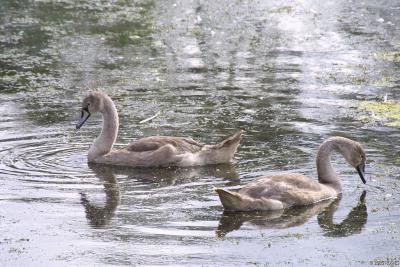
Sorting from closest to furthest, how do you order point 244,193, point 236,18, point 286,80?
point 244,193 < point 286,80 < point 236,18

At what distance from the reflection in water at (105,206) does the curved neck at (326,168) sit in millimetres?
2309

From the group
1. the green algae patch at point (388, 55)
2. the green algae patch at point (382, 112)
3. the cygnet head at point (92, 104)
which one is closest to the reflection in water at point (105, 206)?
the cygnet head at point (92, 104)

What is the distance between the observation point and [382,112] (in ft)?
48.0

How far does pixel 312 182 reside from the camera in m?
11.0

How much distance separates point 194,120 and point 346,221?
454 centimetres

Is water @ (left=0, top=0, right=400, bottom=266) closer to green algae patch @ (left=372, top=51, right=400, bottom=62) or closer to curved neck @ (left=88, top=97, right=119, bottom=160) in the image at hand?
green algae patch @ (left=372, top=51, right=400, bottom=62)

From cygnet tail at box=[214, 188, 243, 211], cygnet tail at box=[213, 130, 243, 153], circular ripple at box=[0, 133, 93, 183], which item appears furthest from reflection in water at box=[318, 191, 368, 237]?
circular ripple at box=[0, 133, 93, 183]

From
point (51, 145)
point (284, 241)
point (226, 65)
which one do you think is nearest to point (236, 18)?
point (226, 65)

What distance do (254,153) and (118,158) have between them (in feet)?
5.70

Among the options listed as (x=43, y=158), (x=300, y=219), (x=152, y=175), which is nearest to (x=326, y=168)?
(x=300, y=219)

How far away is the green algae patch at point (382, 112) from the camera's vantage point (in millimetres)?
14195

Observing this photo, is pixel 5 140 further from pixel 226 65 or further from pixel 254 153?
pixel 226 65

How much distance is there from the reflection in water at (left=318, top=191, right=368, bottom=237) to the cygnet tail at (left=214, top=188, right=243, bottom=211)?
85cm

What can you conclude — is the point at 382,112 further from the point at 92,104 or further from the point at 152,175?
the point at 92,104
